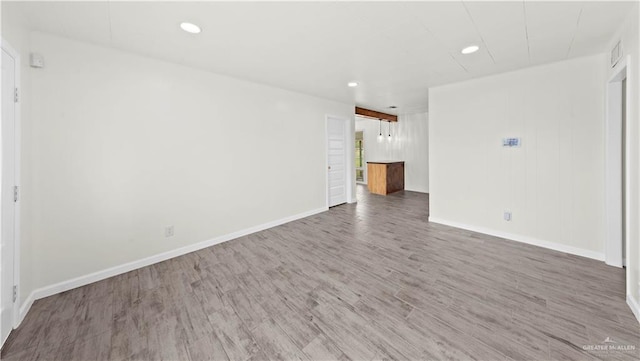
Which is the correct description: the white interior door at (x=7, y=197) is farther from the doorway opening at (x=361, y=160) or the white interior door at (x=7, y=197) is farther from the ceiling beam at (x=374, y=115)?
the doorway opening at (x=361, y=160)

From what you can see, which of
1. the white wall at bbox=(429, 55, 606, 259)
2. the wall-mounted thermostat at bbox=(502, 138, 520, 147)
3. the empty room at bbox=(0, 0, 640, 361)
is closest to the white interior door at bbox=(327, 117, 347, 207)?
the empty room at bbox=(0, 0, 640, 361)

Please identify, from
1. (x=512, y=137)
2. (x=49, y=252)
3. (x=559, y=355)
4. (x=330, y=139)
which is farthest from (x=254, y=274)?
(x=512, y=137)

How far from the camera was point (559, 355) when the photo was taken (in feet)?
5.16

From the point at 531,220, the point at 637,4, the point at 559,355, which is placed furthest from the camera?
the point at 531,220

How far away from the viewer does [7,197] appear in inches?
71.7

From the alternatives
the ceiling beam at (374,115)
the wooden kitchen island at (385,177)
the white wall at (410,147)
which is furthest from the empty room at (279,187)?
the white wall at (410,147)

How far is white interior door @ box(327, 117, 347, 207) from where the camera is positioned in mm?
5719

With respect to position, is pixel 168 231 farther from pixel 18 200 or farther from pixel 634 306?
pixel 634 306

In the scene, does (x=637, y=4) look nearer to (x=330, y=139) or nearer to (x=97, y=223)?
(x=330, y=139)

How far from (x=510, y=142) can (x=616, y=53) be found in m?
1.36

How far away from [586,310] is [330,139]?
15.3 ft

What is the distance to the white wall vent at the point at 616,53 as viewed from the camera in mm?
2359

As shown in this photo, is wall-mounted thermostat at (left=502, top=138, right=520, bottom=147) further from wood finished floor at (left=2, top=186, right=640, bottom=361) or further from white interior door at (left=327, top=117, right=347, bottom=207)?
white interior door at (left=327, top=117, right=347, bottom=207)

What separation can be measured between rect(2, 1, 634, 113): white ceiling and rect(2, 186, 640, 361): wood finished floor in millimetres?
2523
